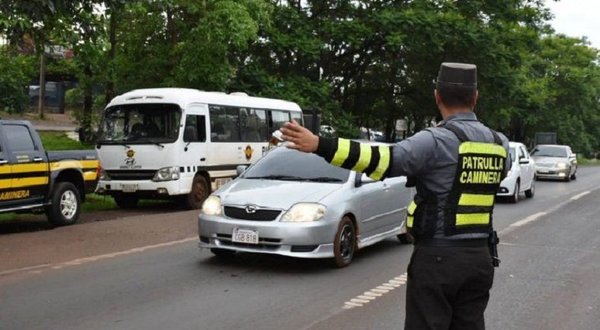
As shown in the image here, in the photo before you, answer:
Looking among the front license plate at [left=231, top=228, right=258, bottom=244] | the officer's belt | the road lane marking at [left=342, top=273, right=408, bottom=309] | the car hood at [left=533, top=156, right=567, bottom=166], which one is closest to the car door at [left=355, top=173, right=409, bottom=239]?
the road lane marking at [left=342, top=273, right=408, bottom=309]

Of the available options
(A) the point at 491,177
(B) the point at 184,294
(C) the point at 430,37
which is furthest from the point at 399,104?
(A) the point at 491,177

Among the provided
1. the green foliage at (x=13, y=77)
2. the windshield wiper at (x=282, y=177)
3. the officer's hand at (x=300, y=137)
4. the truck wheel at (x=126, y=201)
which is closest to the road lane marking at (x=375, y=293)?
the windshield wiper at (x=282, y=177)

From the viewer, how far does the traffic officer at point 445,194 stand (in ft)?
10.1

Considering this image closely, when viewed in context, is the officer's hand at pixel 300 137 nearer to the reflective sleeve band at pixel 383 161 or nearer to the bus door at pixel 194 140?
the reflective sleeve band at pixel 383 161

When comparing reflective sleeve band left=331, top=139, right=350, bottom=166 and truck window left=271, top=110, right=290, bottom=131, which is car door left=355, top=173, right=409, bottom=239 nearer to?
reflective sleeve band left=331, top=139, right=350, bottom=166

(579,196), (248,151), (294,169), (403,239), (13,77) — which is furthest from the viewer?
(13,77)

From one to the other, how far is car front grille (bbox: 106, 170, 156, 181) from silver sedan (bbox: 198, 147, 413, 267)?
569cm

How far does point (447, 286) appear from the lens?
3.08m

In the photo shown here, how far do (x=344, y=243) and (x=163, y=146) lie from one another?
22.9 feet

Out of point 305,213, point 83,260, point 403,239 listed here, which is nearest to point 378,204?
point 403,239

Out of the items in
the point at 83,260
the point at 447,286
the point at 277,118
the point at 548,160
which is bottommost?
the point at 83,260

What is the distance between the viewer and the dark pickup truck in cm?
1019

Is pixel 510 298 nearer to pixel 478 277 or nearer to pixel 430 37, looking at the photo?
pixel 478 277

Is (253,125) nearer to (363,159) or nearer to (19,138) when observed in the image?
(19,138)
